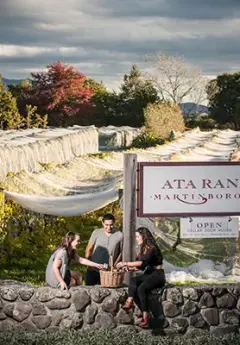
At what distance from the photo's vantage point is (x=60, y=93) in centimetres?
7350

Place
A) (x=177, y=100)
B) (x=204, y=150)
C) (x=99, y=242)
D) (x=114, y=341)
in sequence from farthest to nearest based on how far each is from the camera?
(x=177, y=100) → (x=204, y=150) → (x=99, y=242) → (x=114, y=341)

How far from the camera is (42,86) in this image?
243 ft

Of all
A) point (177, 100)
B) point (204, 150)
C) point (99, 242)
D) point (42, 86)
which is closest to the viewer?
point (99, 242)

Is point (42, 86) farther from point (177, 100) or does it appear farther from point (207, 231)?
point (207, 231)

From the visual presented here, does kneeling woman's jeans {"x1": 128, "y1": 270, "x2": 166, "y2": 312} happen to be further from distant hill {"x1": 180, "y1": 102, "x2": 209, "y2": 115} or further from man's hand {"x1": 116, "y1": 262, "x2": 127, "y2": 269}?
distant hill {"x1": 180, "y1": 102, "x2": 209, "y2": 115}

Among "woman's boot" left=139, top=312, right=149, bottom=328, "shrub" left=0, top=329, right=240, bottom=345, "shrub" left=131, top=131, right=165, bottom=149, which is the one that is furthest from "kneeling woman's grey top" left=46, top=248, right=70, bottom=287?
"shrub" left=131, top=131, right=165, bottom=149

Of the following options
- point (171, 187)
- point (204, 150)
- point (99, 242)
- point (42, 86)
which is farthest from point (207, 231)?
point (42, 86)

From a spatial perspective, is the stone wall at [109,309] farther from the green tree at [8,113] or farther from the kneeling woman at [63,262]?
the green tree at [8,113]

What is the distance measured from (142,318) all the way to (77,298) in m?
0.91

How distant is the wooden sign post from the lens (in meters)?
12.2

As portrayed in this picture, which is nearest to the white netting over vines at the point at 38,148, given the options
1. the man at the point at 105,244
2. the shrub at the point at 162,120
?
the man at the point at 105,244

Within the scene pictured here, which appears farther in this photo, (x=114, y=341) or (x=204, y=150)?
(x=204, y=150)

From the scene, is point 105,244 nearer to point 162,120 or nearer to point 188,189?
point 188,189

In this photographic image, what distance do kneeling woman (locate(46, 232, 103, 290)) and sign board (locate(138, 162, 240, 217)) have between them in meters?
1.21
